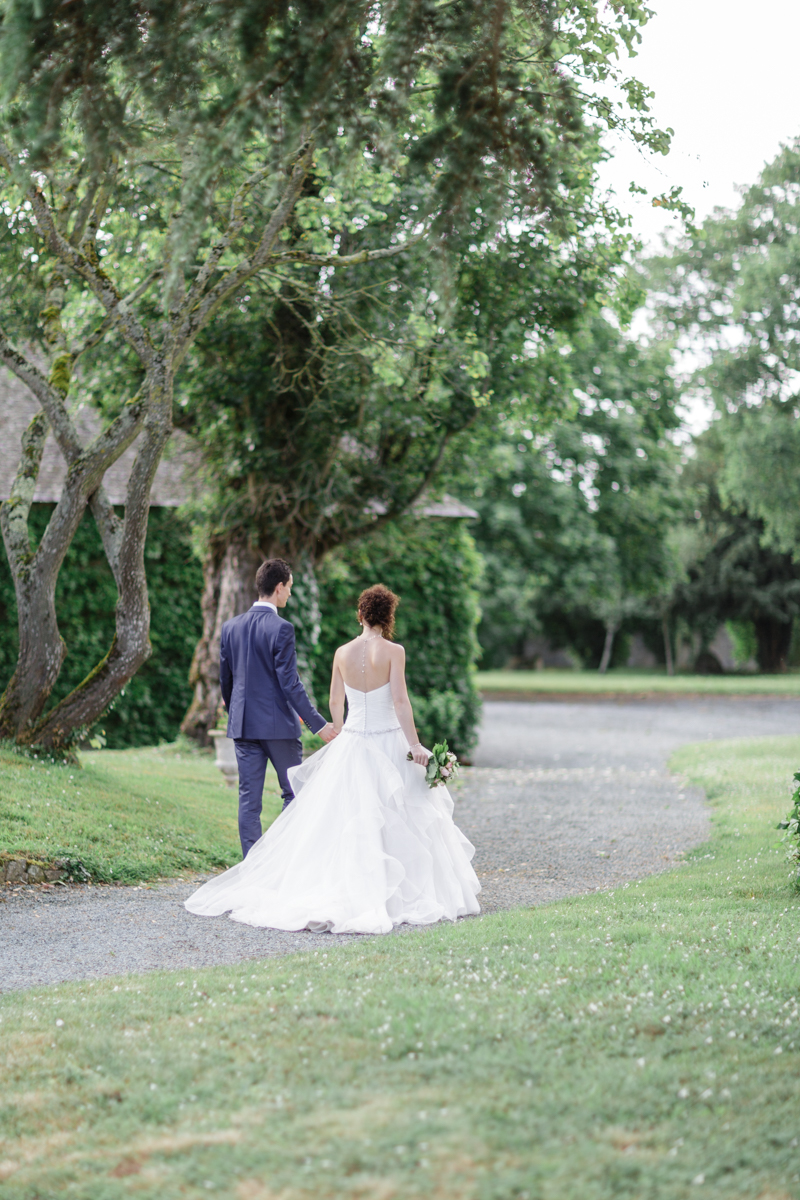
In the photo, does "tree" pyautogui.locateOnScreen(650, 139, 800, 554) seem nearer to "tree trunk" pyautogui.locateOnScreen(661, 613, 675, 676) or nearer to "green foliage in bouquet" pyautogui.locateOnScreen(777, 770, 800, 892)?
"tree trunk" pyautogui.locateOnScreen(661, 613, 675, 676)

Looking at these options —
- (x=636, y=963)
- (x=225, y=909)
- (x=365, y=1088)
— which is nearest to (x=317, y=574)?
(x=225, y=909)

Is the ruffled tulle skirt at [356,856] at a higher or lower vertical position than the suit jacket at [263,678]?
lower

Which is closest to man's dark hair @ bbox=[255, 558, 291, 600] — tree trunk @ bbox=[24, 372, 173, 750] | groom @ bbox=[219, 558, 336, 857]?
groom @ bbox=[219, 558, 336, 857]

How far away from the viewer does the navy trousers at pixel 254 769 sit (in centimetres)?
741

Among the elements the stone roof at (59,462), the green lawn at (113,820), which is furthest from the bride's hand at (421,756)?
the stone roof at (59,462)

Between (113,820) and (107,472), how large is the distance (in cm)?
1110

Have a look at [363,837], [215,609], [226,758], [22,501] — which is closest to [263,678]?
[363,837]

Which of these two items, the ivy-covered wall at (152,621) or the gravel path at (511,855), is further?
the ivy-covered wall at (152,621)

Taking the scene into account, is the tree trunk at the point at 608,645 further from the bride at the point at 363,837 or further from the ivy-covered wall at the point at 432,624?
the bride at the point at 363,837

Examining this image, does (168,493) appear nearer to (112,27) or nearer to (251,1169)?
(112,27)

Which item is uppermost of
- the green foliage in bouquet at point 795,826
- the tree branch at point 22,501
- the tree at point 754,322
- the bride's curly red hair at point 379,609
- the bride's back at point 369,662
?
the tree at point 754,322

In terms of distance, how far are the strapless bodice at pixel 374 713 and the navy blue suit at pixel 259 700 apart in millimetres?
313

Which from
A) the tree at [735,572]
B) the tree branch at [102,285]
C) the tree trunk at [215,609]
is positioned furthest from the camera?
the tree at [735,572]

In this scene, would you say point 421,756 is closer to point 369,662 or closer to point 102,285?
point 369,662
